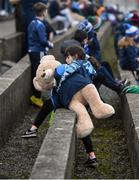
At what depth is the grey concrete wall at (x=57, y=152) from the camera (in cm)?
521

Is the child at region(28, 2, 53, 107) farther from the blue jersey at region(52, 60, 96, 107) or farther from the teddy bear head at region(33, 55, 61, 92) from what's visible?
the blue jersey at region(52, 60, 96, 107)

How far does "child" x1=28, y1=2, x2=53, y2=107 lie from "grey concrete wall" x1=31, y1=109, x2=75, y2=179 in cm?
344

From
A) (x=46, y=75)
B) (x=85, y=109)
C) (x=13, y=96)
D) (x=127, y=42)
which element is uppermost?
(x=46, y=75)

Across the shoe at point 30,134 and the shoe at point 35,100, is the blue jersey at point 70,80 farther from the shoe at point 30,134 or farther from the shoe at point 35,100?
the shoe at point 35,100

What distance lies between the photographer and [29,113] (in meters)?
10.1

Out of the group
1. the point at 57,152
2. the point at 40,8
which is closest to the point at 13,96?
the point at 40,8

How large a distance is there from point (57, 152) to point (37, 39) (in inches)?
197

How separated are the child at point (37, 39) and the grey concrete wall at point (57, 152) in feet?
11.3

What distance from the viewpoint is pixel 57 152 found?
5723 mm

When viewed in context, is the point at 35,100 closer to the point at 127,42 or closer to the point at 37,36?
the point at 37,36

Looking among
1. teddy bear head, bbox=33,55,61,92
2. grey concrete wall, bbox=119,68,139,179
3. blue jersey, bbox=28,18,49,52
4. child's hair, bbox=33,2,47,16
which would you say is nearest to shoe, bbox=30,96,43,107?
blue jersey, bbox=28,18,49,52

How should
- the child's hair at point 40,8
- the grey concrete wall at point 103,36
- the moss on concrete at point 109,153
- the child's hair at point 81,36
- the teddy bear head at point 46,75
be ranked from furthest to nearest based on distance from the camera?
1. the grey concrete wall at point 103,36
2. the child's hair at point 40,8
3. the child's hair at point 81,36
4. the teddy bear head at point 46,75
5. the moss on concrete at point 109,153

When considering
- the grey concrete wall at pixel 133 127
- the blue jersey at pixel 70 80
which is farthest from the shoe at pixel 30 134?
the grey concrete wall at pixel 133 127

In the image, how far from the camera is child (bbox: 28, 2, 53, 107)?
33.8 feet
